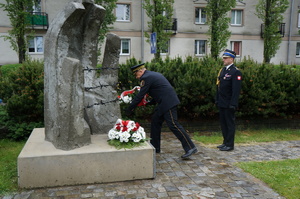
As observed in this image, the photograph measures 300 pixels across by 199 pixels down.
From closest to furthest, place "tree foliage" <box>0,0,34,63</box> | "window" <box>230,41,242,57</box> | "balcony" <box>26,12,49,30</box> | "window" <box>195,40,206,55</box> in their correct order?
"tree foliage" <box>0,0,34,63</box>, "balcony" <box>26,12,49,30</box>, "window" <box>195,40,206,55</box>, "window" <box>230,41,242,57</box>

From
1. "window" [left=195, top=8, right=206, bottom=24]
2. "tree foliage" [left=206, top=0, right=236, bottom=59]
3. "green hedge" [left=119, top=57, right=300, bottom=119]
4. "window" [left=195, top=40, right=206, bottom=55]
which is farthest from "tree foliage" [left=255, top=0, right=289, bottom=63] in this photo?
"green hedge" [left=119, top=57, right=300, bottom=119]

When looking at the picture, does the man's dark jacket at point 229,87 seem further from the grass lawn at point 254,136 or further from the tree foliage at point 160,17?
the tree foliage at point 160,17

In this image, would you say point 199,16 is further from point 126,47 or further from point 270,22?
point 126,47

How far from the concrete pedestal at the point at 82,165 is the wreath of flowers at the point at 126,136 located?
0.11m

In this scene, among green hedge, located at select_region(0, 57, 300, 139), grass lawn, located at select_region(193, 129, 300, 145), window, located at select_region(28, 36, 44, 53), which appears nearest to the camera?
green hedge, located at select_region(0, 57, 300, 139)

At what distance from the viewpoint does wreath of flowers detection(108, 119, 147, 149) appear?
4.75 metres

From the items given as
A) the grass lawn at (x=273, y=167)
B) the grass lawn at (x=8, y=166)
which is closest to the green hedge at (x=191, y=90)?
the grass lawn at (x=8, y=166)

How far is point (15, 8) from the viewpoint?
17172 millimetres

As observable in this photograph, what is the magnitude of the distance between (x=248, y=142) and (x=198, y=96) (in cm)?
170

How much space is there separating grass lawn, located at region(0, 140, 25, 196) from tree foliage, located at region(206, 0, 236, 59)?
18.3m

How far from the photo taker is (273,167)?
5316mm

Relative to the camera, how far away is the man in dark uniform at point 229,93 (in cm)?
620

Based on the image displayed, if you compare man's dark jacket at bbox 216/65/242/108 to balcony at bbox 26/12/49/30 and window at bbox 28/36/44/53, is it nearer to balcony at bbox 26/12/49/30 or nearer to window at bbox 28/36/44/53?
balcony at bbox 26/12/49/30

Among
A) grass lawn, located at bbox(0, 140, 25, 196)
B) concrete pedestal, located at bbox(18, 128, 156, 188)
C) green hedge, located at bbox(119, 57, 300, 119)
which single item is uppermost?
green hedge, located at bbox(119, 57, 300, 119)
